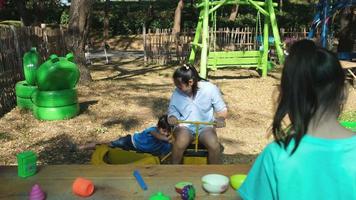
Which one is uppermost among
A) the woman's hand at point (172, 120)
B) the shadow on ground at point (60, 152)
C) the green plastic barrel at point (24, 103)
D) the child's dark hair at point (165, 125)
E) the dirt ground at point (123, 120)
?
the woman's hand at point (172, 120)

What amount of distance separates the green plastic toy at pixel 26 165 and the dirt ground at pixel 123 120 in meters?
1.65

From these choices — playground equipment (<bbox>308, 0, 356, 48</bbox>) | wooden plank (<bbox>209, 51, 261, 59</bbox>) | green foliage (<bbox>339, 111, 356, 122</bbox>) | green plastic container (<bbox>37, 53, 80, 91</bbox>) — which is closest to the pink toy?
green plastic container (<bbox>37, 53, 80, 91</bbox>)

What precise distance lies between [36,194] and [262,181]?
1.26 meters

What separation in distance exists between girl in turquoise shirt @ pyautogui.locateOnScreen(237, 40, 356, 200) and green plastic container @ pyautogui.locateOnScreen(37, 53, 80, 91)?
5.43m

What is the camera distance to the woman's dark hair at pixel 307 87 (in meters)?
1.29

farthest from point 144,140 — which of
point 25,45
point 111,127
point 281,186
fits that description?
point 25,45

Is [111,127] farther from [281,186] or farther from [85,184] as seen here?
[281,186]

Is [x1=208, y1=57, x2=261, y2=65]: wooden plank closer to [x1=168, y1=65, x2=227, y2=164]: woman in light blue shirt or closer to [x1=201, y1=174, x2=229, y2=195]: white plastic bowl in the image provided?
[x1=168, y1=65, x2=227, y2=164]: woman in light blue shirt

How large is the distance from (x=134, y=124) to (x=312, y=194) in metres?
5.20

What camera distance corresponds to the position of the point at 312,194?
1380mm

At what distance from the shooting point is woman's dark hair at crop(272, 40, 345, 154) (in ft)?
4.24

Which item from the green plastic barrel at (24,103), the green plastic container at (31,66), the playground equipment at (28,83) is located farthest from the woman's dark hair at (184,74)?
the green plastic barrel at (24,103)

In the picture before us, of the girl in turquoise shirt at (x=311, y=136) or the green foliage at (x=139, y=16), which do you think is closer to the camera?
the girl in turquoise shirt at (x=311, y=136)

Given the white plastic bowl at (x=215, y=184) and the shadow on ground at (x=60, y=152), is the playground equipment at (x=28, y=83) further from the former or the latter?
the white plastic bowl at (x=215, y=184)
